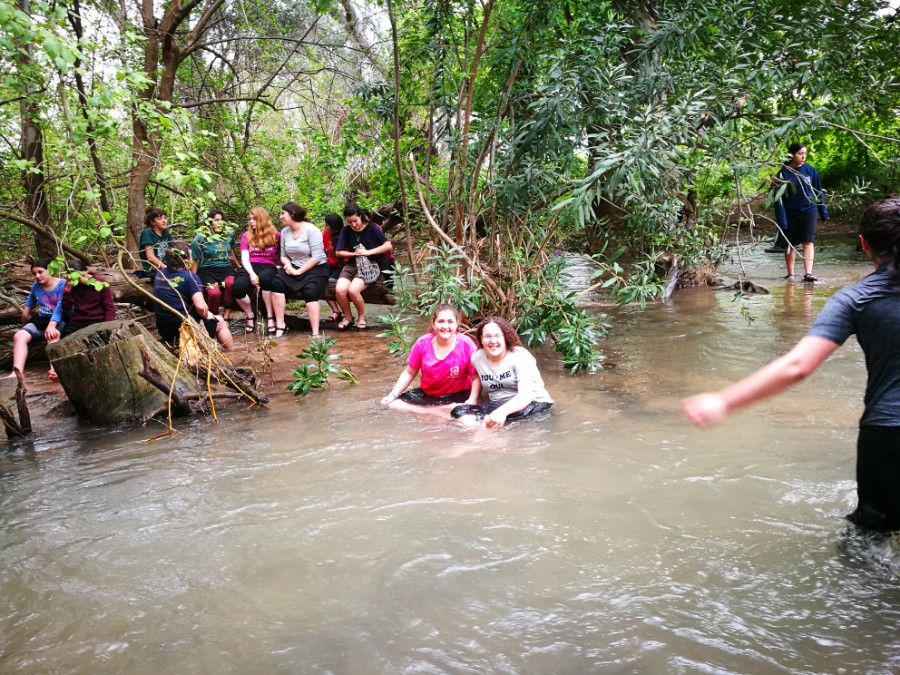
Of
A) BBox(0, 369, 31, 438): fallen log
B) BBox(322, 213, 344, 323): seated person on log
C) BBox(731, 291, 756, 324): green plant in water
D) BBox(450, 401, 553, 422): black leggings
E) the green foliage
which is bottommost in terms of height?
BBox(450, 401, 553, 422): black leggings

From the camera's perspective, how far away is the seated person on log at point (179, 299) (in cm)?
734

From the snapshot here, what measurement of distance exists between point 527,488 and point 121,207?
10.4 meters

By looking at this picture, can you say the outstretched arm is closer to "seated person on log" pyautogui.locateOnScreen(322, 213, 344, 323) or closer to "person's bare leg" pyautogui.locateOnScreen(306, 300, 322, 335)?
"person's bare leg" pyautogui.locateOnScreen(306, 300, 322, 335)

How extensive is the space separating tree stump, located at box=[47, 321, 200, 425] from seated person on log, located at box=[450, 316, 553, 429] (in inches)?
107

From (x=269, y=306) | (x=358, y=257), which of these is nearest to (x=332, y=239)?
(x=358, y=257)

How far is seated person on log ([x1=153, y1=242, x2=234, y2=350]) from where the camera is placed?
24.1 feet

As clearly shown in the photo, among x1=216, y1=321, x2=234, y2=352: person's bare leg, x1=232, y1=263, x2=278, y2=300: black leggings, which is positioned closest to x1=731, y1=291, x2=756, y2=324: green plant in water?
x1=216, y1=321, x2=234, y2=352: person's bare leg

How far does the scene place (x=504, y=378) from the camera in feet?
18.3

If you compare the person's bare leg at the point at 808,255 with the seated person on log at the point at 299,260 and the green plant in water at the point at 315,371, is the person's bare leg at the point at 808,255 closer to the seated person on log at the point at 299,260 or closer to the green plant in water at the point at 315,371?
the seated person on log at the point at 299,260

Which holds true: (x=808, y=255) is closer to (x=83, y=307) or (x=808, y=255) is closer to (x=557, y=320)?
(x=557, y=320)

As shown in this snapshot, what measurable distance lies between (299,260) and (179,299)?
66.9 inches

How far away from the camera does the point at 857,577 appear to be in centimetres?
291

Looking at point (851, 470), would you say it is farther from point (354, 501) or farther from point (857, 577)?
point (354, 501)

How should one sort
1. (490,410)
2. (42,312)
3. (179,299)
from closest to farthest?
(490,410), (42,312), (179,299)
